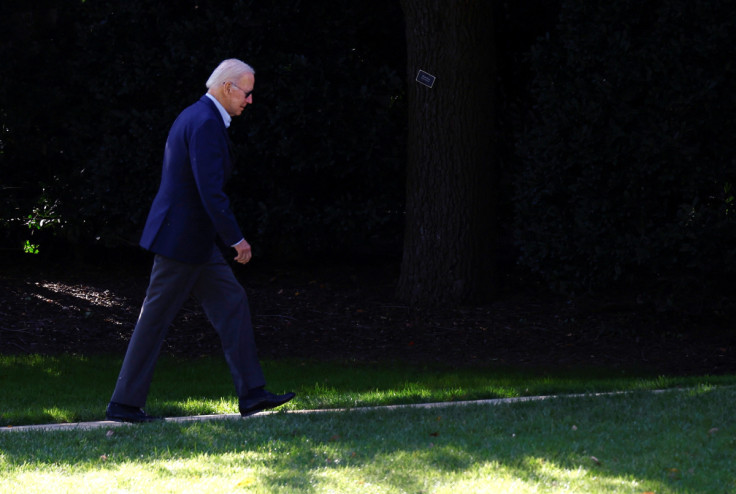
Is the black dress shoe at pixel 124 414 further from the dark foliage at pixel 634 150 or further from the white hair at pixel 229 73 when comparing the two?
the dark foliage at pixel 634 150

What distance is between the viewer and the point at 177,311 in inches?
228

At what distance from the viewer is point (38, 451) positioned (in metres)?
4.89

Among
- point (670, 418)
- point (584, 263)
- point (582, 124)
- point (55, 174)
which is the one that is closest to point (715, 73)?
point (582, 124)

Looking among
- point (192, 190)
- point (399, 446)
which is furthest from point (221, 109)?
point (399, 446)

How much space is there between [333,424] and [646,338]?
530cm

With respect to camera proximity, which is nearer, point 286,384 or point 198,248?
point 198,248

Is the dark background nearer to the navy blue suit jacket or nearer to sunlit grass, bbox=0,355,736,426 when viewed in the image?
sunlit grass, bbox=0,355,736,426

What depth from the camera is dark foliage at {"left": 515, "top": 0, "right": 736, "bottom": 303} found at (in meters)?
8.79

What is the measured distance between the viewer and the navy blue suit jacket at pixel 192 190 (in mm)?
5555

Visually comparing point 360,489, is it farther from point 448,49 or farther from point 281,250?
point 281,250

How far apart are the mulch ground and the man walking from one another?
3.54 metres

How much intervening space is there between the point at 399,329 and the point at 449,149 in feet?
6.56

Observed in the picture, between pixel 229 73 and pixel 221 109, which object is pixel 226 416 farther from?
pixel 229 73

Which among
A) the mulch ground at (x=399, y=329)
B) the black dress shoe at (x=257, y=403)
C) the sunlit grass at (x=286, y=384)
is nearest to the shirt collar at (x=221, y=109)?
the black dress shoe at (x=257, y=403)
